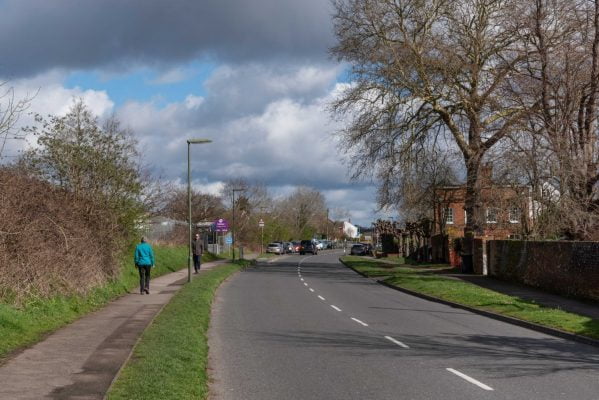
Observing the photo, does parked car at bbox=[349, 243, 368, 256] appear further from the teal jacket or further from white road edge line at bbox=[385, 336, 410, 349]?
white road edge line at bbox=[385, 336, 410, 349]

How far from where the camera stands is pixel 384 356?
11.8 meters

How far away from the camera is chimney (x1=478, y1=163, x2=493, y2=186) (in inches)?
1241

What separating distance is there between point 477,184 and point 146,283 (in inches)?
661

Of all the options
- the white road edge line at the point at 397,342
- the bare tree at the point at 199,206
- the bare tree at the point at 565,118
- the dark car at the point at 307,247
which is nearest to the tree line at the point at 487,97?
the bare tree at the point at 565,118

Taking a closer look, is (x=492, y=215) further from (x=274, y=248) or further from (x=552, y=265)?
(x=274, y=248)

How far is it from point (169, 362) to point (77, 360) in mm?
1354

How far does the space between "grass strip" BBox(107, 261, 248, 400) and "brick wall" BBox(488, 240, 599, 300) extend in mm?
12298

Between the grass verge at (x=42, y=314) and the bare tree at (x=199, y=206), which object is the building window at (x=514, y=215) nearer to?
the grass verge at (x=42, y=314)

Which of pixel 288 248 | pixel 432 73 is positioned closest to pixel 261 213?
pixel 288 248

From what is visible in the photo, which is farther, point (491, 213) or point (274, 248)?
point (274, 248)

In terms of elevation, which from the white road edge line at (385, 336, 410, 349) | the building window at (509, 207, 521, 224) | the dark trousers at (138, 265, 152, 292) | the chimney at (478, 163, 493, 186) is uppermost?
the chimney at (478, 163, 493, 186)

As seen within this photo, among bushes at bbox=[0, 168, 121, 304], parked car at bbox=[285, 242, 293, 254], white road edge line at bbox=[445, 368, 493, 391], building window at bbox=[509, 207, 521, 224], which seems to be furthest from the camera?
parked car at bbox=[285, 242, 293, 254]

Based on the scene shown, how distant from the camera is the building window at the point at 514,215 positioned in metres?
30.9

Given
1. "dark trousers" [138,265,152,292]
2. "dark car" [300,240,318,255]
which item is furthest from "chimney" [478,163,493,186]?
"dark car" [300,240,318,255]
